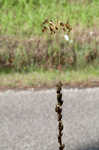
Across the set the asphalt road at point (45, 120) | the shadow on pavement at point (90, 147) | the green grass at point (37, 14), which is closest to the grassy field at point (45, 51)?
the green grass at point (37, 14)

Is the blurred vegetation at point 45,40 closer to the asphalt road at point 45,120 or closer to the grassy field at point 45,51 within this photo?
the grassy field at point 45,51

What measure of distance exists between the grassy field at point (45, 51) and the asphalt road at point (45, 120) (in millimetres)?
300

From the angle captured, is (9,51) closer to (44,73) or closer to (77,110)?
(44,73)

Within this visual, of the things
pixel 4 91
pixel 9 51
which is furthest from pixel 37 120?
pixel 9 51

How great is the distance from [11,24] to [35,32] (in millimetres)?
521

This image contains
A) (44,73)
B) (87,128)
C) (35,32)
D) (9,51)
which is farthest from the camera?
(35,32)

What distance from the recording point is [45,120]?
13.7 feet

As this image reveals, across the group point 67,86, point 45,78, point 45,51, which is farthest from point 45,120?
point 45,51

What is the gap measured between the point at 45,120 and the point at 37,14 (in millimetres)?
3043

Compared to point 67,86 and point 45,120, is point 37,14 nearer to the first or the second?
point 67,86

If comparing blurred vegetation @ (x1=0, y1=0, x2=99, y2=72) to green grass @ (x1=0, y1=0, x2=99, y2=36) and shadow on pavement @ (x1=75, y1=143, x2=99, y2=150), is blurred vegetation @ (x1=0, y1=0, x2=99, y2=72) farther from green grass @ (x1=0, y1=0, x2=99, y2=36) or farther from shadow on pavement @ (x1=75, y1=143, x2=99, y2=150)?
shadow on pavement @ (x1=75, y1=143, x2=99, y2=150)

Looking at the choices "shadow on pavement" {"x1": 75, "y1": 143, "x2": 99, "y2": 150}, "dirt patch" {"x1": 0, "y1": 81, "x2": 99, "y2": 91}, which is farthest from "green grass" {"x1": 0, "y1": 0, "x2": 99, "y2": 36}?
"shadow on pavement" {"x1": 75, "y1": 143, "x2": 99, "y2": 150}

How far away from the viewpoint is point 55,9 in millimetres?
7062

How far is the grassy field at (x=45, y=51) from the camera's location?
16.9 feet
